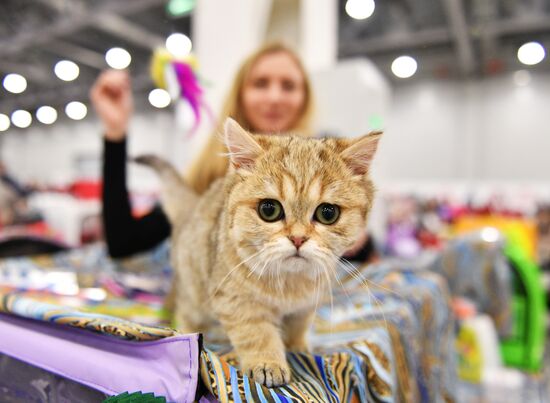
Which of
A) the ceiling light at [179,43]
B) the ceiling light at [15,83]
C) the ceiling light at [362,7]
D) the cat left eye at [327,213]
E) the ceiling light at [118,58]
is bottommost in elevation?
the cat left eye at [327,213]

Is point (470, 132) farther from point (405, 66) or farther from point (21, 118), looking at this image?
point (21, 118)

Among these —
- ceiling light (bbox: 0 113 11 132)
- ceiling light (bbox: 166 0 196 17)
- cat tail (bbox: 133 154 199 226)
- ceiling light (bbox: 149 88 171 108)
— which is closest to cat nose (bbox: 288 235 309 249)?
cat tail (bbox: 133 154 199 226)

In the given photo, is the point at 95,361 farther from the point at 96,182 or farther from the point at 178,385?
the point at 96,182

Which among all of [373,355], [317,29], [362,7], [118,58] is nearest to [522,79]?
[317,29]

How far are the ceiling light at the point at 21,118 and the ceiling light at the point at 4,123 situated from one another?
0.07ft

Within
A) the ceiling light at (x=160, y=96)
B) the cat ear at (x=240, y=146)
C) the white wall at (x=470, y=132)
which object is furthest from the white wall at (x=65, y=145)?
the white wall at (x=470, y=132)

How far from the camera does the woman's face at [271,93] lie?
1.29 m

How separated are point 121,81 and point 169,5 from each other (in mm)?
964

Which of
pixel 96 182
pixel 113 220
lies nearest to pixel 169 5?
pixel 113 220

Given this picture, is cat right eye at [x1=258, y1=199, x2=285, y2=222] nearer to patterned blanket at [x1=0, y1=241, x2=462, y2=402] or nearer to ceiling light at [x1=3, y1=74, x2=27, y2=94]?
patterned blanket at [x1=0, y1=241, x2=462, y2=402]

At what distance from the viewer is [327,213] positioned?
24.3 inches

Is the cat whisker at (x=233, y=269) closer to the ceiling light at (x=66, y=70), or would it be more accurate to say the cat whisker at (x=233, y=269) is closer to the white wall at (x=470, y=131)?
the ceiling light at (x=66, y=70)

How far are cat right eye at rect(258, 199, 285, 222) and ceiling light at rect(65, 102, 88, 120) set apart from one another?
106 centimetres

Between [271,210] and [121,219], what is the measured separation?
876 mm
